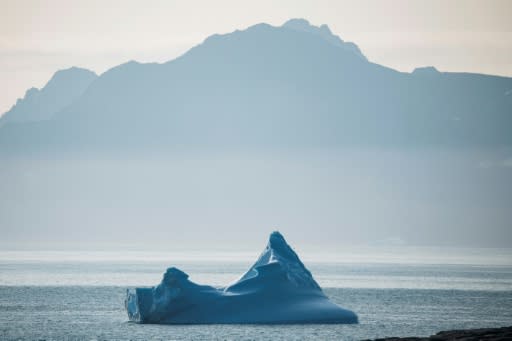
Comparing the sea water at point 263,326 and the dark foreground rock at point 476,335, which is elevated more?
the sea water at point 263,326

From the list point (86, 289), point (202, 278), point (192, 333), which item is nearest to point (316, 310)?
point (192, 333)

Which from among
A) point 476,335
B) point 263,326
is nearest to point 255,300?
point 263,326

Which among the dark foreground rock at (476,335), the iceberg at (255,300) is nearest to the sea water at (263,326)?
the iceberg at (255,300)

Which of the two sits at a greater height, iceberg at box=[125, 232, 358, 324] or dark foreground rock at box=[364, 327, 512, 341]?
iceberg at box=[125, 232, 358, 324]

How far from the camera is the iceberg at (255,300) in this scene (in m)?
77.4

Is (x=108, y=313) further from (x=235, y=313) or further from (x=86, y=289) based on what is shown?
(x=86, y=289)

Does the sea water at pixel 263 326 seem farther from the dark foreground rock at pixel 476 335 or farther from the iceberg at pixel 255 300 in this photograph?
the dark foreground rock at pixel 476 335

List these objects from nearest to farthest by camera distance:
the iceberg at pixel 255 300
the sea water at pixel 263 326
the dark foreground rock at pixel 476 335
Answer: the dark foreground rock at pixel 476 335
the iceberg at pixel 255 300
the sea water at pixel 263 326

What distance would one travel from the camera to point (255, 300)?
7819cm

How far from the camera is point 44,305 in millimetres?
107375

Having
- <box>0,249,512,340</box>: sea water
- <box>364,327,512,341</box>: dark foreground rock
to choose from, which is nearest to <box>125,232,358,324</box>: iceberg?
<box>0,249,512,340</box>: sea water

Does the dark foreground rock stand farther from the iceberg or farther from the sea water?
the iceberg

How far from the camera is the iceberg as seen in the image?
77.4 metres

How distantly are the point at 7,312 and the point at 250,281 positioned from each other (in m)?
27.9
